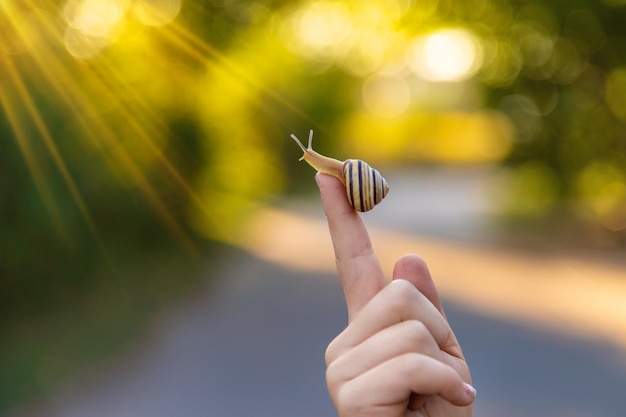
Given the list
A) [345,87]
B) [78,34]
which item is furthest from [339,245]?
[345,87]

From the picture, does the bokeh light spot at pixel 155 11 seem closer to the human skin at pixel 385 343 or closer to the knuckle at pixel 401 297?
the human skin at pixel 385 343

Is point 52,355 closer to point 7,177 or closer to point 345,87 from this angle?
point 7,177

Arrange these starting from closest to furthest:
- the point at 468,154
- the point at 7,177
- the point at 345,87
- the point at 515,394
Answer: the point at 515,394
the point at 7,177
the point at 345,87
the point at 468,154

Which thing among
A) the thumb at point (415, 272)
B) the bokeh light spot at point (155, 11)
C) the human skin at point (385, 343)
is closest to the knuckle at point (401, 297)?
the human skin at point (385, 343)

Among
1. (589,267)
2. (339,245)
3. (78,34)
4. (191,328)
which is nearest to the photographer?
(339,245)

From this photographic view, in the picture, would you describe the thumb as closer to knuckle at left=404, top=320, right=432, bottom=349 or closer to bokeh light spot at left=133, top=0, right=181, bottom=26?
knuckle at left=404, top=320, right=432, bottom=349

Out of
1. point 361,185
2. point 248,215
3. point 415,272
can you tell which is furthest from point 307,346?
point 248,215
